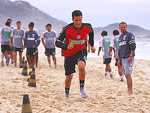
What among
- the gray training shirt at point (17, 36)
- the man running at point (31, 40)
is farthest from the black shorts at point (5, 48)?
the man running at point (31, 40)

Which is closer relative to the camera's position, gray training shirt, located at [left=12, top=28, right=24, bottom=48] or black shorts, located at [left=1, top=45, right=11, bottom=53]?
gray training shirt, located at [left=12, top=28, right=24, bottom=48]

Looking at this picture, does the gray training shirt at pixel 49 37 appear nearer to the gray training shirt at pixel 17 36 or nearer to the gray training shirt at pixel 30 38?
the gray training shirt at pixel 30 38

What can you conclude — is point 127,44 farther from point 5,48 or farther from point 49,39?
point 5,48

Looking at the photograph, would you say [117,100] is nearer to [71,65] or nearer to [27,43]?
[71,65]

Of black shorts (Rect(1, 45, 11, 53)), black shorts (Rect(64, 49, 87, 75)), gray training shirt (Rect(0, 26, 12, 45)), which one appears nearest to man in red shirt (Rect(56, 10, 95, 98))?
black shorts (Rect(64, 49, 87, 75))

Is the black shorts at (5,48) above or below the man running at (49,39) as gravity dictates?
below

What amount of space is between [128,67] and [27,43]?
5.84 metres

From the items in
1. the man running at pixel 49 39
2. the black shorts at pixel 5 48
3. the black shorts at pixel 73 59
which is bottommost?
the black shorts at pixel 73 59

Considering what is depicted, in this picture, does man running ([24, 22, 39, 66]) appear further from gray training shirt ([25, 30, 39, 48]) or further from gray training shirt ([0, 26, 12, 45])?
gray training shirt ([0, 26, 12, 45])

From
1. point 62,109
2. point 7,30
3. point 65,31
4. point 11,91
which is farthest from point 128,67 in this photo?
point 7,30

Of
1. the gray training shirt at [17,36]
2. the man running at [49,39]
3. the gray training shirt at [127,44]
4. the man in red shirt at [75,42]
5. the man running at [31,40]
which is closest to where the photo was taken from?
the man in red shirt at [75,42]

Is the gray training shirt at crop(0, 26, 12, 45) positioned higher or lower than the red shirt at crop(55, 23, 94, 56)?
higher

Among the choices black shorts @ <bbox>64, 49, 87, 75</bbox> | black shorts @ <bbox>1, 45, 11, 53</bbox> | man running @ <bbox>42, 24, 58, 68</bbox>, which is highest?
man running @ <bbox>42, 24, 58, 68</bbox>

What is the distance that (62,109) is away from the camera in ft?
14.8
